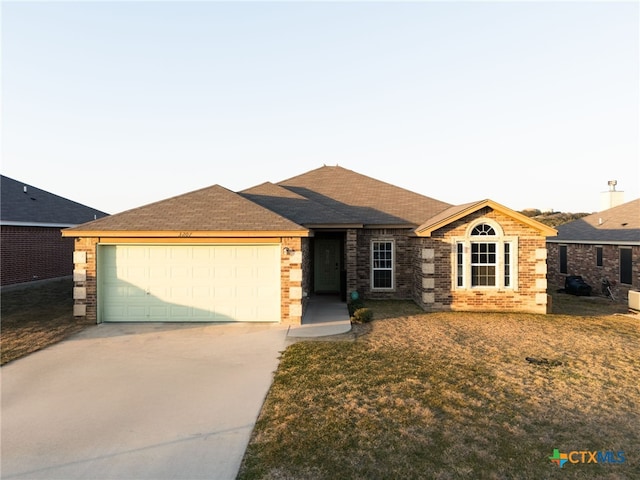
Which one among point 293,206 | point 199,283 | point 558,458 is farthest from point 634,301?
point 199,283

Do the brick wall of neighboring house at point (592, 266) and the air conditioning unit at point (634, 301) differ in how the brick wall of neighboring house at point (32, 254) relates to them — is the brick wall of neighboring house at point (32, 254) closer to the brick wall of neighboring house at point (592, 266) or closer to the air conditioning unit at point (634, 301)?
the air conditioning unit at point (634, 301)

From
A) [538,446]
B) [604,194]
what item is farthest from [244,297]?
[604,194]

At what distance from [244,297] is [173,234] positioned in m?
3.11

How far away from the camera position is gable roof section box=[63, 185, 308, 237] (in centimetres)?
1132

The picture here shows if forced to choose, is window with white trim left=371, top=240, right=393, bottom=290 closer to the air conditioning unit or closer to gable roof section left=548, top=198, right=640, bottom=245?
the air conditioning unit

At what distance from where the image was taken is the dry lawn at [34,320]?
30.2 feet

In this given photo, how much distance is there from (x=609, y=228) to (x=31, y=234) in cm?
3161

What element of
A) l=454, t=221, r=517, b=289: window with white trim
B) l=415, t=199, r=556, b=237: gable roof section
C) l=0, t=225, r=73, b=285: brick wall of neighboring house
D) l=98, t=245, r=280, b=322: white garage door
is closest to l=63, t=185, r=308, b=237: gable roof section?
l=98, t=245, r=280, b=322: white garage door

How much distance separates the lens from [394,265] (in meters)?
16.0

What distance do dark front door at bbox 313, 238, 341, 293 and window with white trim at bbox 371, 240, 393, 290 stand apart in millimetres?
2256

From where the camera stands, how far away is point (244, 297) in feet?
38.2

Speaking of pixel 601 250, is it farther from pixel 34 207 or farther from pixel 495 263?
pixel 34 207

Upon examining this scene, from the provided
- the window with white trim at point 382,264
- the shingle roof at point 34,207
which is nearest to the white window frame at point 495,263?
the window with white trim at point 382,264

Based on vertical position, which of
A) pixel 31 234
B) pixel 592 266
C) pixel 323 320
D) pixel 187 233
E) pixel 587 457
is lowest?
pixel 587 457
